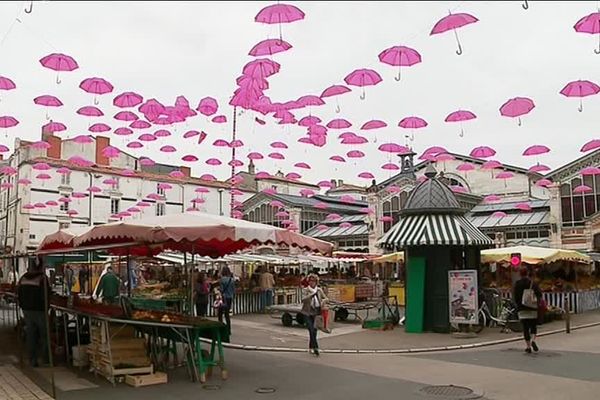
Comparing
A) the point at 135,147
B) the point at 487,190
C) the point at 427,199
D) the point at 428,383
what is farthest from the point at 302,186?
the point at 428,383

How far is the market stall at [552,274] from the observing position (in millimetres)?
22750

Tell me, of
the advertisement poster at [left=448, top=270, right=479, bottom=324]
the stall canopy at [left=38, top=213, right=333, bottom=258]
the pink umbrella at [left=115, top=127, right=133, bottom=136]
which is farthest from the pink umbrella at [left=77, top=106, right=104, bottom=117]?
the advertisement poster at [left=448, top=270, right=479, bottom=324]

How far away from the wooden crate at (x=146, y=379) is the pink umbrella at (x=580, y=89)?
12.2 meters

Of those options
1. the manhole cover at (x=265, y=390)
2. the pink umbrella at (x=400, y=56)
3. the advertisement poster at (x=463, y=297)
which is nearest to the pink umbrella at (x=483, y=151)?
the advertisement poster at (x=463, y=297)

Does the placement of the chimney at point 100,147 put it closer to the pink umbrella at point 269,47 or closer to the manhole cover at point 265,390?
the pink umbrella at point 269,47

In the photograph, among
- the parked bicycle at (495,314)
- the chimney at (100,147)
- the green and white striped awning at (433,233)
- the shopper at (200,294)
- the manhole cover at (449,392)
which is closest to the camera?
the manhole cover at (449,392)

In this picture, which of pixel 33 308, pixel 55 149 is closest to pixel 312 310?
pixel 33 308

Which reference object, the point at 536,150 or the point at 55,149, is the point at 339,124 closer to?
the point at 536,150

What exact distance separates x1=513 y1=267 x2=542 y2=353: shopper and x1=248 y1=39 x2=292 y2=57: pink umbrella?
743 cm

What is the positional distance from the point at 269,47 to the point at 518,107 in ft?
26.6

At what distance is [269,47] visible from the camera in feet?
44.3

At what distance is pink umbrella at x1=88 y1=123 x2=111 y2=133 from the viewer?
2306cm

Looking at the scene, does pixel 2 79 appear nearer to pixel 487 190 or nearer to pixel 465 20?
pixel 465 20

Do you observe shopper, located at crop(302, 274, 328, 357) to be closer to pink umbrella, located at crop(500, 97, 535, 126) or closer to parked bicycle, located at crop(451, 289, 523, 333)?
parked bicycle, located at crop(451, 289, 523, 333)
